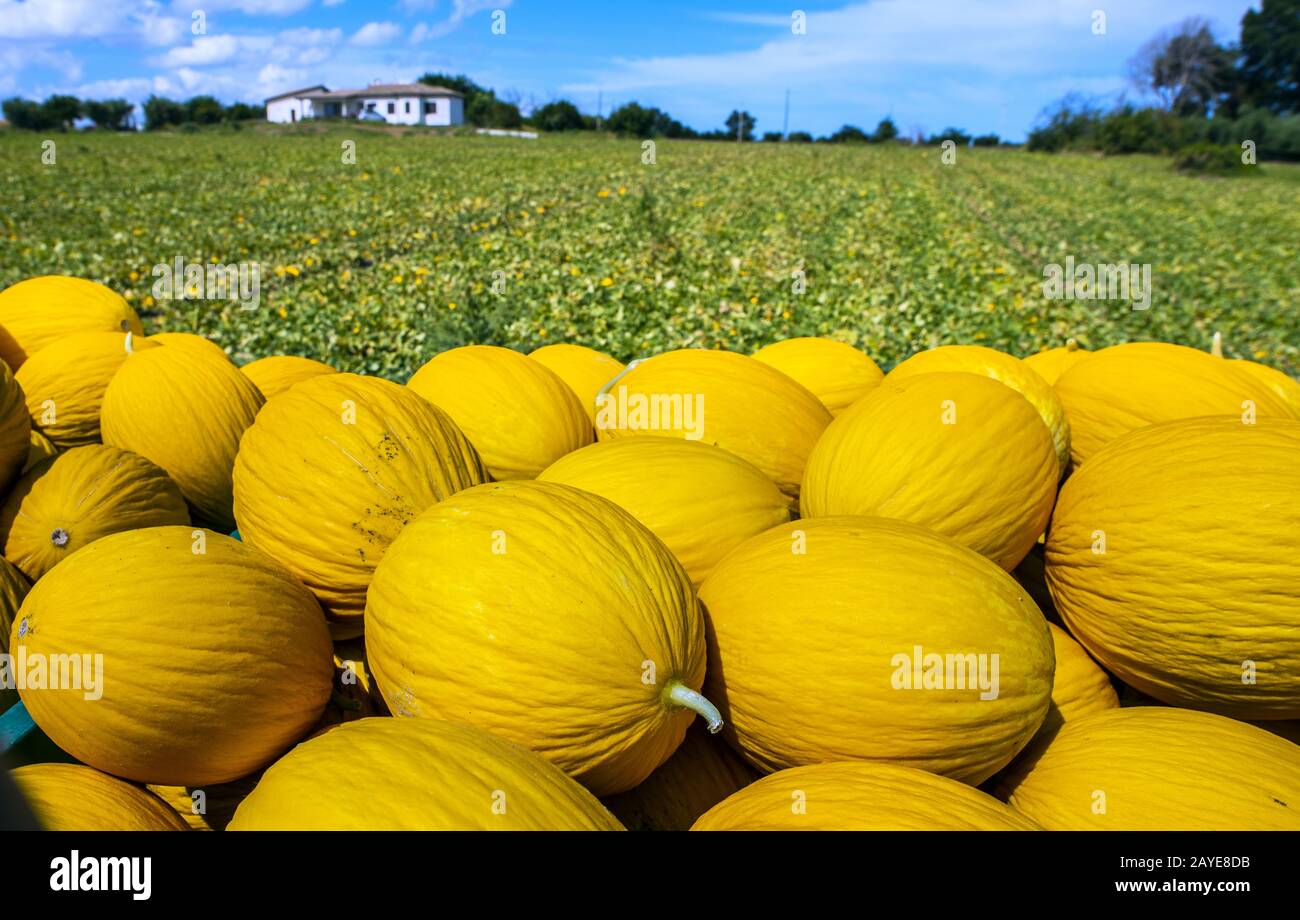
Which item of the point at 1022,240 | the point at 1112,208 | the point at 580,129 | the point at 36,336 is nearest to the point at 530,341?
the point at 36,336

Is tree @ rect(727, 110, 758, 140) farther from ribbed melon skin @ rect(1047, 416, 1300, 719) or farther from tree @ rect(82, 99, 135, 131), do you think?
ribbed melon skin @ rect(1047, 416, 1300, 719)

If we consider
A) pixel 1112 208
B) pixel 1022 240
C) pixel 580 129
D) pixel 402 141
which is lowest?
pixel 1022 240

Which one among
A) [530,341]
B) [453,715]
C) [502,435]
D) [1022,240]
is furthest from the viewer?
[1022,240]

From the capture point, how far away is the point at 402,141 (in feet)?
117

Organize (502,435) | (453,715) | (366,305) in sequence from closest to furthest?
(453,715) → (502,435) → (366,305)

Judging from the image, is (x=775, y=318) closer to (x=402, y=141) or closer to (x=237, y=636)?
(x=237, y=636)

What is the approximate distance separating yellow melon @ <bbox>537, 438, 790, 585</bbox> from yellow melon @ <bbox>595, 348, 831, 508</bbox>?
0.22 meters

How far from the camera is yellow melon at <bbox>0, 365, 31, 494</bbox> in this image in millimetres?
1896

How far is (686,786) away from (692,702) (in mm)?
289

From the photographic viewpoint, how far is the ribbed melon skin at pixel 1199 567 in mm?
1277

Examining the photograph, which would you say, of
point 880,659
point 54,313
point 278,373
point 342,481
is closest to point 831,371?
point 880,659

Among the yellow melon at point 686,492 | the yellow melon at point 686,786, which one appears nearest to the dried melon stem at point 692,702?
the yellow melon at point 686,786

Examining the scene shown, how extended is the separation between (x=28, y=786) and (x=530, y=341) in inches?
249

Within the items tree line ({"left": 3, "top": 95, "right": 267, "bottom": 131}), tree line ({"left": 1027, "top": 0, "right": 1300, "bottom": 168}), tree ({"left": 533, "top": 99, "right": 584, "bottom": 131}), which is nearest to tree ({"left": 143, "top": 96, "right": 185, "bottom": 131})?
tree line ({"left": 3, "top": 95, "right": 267, "bottom": 131})
